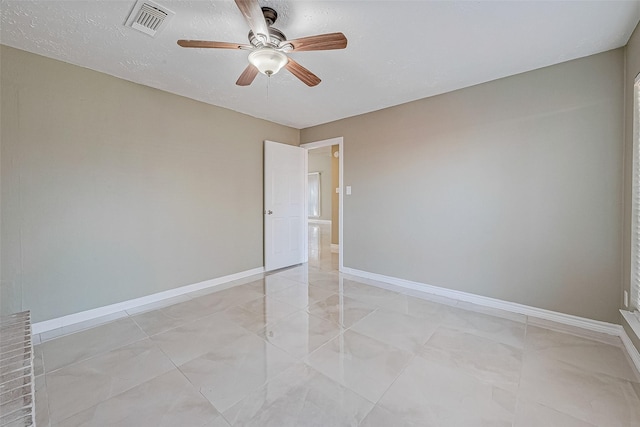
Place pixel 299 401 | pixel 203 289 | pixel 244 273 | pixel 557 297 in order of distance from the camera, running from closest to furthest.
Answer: pixel 299 401 < pixel 557 297 < pixel 203 289 < pixel 244 273

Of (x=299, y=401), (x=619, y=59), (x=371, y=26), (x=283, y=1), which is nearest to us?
(x=299, y=401)

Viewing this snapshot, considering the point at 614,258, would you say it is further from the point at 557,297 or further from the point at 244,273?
the point at 244,273

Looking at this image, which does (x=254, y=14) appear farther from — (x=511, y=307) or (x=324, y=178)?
(x=324, y=178)

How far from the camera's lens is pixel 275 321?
8.28 ft

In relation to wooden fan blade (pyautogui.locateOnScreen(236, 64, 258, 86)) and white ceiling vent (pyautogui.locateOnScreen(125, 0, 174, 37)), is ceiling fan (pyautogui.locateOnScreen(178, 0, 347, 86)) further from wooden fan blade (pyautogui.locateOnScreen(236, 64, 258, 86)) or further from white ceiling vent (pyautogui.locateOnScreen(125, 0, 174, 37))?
white ceiling vent (pyautogui.locateOnScreen(125, 0, 174, 37))

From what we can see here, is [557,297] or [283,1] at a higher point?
[283,1]

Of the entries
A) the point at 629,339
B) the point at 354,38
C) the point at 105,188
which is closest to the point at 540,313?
the point at 629,339

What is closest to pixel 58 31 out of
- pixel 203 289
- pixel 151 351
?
pixel 151 351

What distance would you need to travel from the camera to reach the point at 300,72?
2.06 metres

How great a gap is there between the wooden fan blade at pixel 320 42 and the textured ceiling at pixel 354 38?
9.7 inches

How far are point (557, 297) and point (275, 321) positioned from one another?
8.83 feet

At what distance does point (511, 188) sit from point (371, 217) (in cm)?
170

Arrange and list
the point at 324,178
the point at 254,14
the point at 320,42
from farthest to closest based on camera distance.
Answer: the point at 324,178
the point at 320,42
the point at 254,14

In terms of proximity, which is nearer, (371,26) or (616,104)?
(371,26)
